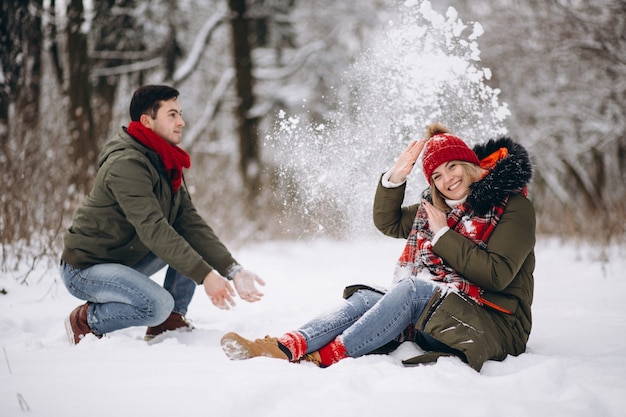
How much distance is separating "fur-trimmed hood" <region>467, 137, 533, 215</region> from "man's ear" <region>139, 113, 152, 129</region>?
69.2 inches

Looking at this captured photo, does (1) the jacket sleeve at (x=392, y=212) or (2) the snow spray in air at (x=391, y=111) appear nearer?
(1) the jacket sleeve at (x=392, y=212)

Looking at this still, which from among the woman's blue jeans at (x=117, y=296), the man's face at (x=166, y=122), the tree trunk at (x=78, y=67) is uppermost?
the tree trunk at (x=78, y=67)

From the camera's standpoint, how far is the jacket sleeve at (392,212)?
9.39 feet

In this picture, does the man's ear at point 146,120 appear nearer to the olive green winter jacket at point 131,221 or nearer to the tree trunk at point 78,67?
the olive green winter jacket at point 131,221

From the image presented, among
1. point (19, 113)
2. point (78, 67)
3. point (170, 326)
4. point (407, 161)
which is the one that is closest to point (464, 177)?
point (407, 161)

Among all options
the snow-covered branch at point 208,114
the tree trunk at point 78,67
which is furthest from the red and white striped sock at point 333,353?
the snow-covered branch at point 208,114

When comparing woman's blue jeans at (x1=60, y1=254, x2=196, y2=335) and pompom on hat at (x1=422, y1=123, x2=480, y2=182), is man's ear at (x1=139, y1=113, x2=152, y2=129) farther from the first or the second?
pompom on hat at (x1=422, y1=123, x2=480, y2=182)

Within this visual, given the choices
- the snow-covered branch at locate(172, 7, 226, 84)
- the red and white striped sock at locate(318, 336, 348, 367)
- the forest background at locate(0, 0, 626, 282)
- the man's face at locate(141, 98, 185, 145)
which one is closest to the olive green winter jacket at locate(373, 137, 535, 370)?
the red and white striped sock at locate(318, 336, 348, 367)

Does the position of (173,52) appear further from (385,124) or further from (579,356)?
(579,356)

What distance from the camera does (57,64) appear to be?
8148 millimetres

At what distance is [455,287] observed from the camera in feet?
7.99

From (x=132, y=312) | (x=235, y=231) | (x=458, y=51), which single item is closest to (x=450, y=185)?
(x=132, y=312)

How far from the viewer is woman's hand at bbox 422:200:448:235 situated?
2.47 meters

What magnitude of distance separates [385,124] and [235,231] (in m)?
3.25
